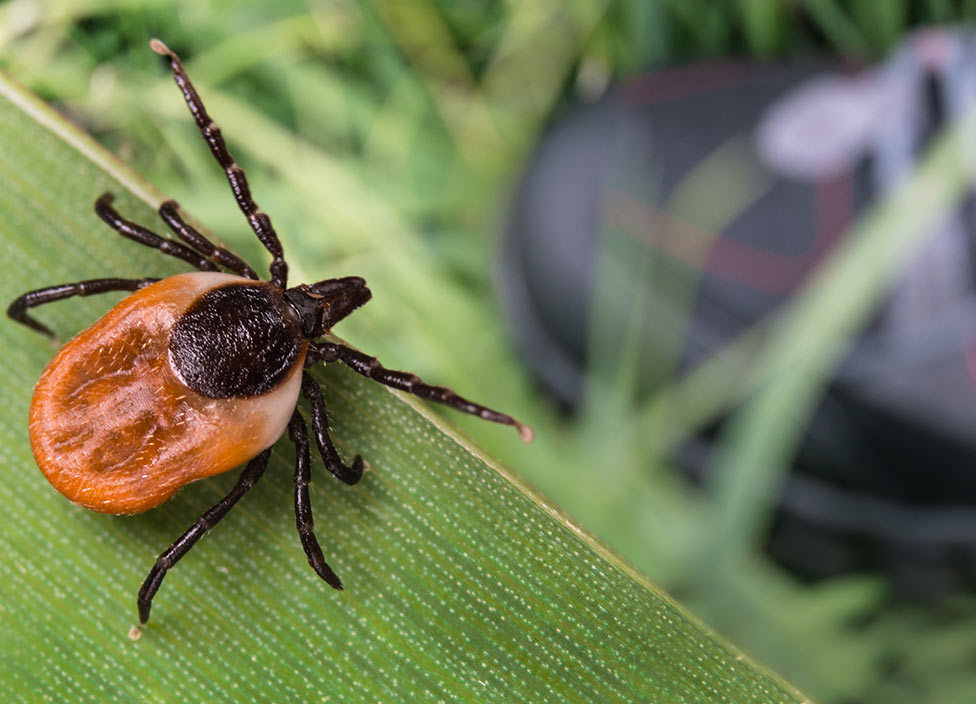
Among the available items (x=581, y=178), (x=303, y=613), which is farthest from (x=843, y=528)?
(x=303, y=613)

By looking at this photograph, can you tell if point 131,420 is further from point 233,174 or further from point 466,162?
→ point 466,162

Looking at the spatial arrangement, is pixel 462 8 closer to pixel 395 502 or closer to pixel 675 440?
pixel 675 440

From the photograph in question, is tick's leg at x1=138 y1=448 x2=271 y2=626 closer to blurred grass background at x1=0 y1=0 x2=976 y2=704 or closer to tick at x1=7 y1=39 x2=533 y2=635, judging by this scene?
tick at x1=7 y1=39 x2=533 y2=635

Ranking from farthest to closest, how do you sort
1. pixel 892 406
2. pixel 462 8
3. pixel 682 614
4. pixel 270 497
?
pixel 462 8 → pixel 892 406 → pixel 270 497 → pixel 682 614

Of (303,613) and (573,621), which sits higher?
(573,621)

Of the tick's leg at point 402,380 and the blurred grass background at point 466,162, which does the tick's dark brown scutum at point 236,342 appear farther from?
the blurred grass background at point 466,162

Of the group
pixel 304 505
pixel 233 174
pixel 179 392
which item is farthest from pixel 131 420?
pixel 233 174

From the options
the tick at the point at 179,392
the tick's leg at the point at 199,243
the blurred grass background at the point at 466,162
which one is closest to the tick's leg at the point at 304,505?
the tick at the point at 179,392
